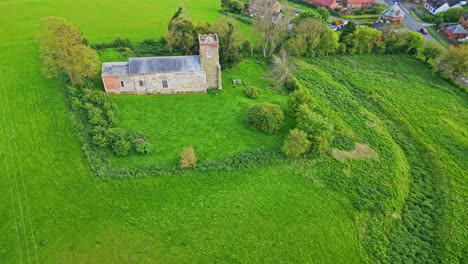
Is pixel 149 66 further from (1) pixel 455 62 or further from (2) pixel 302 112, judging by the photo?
(1) pixel 455 62

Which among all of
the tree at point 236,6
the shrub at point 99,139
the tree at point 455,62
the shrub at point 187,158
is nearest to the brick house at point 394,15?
the tree at point 455,62

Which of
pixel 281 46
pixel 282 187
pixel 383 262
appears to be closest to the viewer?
pixel 383 262

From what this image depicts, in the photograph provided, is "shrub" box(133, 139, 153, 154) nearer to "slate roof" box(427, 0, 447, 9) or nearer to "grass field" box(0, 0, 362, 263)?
"grass field" box(0, 0, 362, 263)

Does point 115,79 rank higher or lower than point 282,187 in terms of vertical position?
higher

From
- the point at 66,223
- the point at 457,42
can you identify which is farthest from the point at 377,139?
the point at 457,42

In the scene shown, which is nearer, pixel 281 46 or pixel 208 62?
pixel 208 62

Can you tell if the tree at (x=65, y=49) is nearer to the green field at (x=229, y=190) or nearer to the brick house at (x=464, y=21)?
the green field at (x=229, y=190)

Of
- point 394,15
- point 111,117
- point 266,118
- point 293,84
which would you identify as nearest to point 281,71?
point 293,84

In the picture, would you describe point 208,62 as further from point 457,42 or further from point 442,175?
point 457,42
